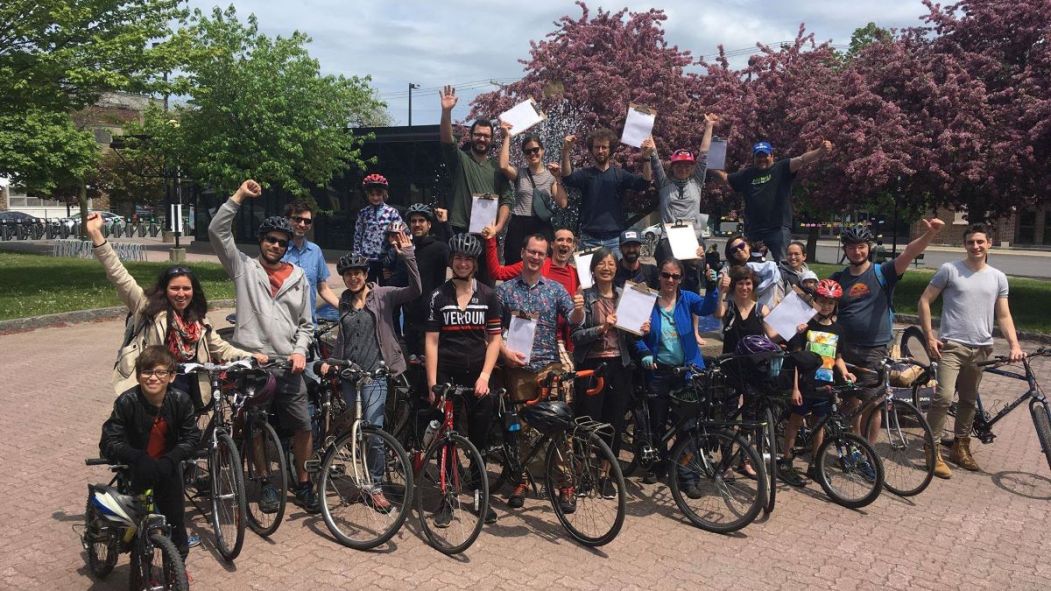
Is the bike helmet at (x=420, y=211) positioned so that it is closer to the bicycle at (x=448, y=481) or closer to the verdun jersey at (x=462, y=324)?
the verdun jersey at (x=462, y=324)

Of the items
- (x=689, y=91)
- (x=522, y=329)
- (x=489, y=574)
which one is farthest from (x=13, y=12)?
(x=689, y=91)

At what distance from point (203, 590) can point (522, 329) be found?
2.45 meters

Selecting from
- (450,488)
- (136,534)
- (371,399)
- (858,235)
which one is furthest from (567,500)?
(858,235)

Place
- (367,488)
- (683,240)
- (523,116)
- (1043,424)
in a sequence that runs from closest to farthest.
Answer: (367,488) → (1043,424) → (683,240) → (523,116)

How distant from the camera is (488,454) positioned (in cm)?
564

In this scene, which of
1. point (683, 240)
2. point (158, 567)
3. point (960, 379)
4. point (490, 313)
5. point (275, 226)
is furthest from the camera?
point (683, 240)

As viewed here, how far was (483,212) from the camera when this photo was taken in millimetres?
6879

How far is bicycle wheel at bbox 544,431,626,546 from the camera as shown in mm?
4930

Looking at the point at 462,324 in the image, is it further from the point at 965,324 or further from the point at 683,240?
the point at 965,324

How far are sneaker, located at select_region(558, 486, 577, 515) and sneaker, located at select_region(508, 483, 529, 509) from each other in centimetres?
52

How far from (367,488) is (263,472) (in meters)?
0.81

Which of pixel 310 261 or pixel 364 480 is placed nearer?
pixel 364 480

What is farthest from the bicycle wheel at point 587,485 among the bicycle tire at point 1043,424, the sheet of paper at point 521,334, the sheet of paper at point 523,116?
the bicycle tire at point 1043,424

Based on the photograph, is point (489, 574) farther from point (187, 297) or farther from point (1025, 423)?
point (1025, 423)
